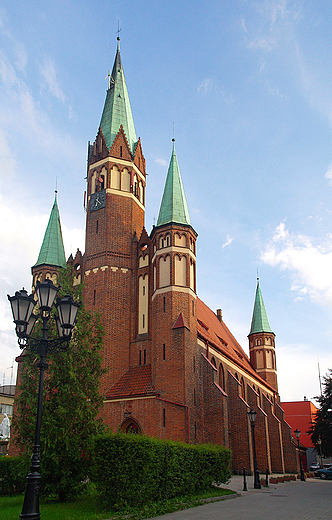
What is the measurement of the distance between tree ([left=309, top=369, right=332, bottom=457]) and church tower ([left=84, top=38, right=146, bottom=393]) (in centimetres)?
2402

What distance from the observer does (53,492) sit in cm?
1642

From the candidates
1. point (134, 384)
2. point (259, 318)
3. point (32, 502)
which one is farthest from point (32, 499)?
point (259, 318)

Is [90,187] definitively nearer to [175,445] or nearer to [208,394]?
[208,394]

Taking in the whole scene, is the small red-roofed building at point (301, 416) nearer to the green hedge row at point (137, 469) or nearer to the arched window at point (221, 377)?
the arched window at point (221, 377)

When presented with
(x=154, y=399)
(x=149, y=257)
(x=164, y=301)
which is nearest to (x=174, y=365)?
(x=154, y=399)

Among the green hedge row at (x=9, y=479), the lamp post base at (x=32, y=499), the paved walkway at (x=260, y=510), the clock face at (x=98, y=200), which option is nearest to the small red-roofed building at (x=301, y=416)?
the clock face at (x=98, y=200)

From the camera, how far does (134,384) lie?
90.4ft

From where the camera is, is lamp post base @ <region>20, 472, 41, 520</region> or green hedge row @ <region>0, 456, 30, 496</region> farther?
green hedge row @ <region>0, 456, 30, 496</region>

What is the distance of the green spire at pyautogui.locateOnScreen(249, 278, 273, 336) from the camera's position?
58.6 meters

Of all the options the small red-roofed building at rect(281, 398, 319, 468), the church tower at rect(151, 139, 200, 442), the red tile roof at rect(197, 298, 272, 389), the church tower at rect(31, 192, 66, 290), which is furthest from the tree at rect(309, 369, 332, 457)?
the small red-roofed building at rect(281, 398, 319, 468)

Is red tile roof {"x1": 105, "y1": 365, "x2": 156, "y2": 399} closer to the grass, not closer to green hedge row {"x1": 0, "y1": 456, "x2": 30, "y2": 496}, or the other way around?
green hedge row {"x1": 0, "y1": 456, "x2": 30, "y2": 496}

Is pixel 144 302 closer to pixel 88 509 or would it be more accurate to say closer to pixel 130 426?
pixel 130 426

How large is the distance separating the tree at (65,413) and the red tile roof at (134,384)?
9.11 meters

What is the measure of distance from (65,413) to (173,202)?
1829cm
